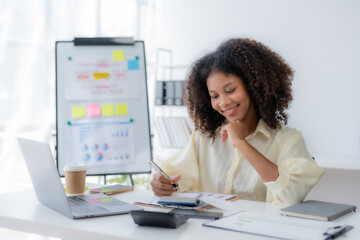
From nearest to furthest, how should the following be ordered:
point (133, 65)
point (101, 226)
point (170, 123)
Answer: point (101, 226), point (133, 65), point (170, 123)

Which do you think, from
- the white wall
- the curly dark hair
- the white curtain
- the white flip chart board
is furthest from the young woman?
the white wall

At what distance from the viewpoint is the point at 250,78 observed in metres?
1.81

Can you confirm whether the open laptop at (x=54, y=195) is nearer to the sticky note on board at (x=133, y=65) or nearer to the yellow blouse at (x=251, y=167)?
the yellow blouse at (x=251, y=167)

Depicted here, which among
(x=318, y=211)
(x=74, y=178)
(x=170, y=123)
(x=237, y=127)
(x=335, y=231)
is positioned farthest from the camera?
(x=170, y=123)

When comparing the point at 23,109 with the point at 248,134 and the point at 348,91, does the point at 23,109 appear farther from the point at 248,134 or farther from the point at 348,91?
the point at 348,91

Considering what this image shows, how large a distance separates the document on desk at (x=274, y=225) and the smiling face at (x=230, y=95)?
0.63 m

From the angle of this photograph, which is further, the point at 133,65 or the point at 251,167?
the point at 133,65

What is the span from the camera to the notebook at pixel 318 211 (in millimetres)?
1212

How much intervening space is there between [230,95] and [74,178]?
715 millimetres

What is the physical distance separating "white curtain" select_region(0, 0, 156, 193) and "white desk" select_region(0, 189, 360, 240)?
1.27m

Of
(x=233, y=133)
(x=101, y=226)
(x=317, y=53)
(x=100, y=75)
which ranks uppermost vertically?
(x=317, y=53)

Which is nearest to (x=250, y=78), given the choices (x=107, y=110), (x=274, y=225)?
(x=274, y=225)

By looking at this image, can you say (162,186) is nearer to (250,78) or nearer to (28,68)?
(250,78)

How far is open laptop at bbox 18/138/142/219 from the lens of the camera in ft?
4.05
